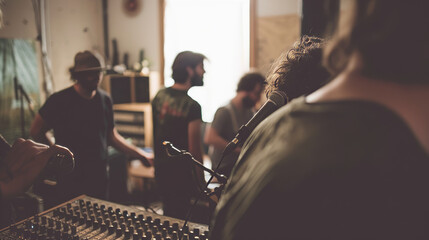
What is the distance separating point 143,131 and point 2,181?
4.27 m

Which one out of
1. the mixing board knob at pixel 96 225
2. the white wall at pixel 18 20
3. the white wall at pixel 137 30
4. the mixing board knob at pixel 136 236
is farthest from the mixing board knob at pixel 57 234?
the white wall at pixel 137 30

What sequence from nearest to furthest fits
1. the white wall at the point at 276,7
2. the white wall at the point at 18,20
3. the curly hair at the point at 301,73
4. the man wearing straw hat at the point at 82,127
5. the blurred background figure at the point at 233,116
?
the curly hair at the point at 301,73 → the man wearing straw hat at the point at 82,127 → the blurred background figure at the point at 233,116 → the white wall at the point at 18,20 → the white wall at the point at 276,7

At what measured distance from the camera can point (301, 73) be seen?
1.19m

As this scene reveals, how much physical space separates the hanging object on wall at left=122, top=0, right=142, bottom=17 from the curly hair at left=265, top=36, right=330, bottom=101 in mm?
5223

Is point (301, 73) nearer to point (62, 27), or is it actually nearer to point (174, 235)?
point (174, 235)

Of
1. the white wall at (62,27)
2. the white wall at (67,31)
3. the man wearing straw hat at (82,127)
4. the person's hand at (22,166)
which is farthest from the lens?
the white wall at (67,31)

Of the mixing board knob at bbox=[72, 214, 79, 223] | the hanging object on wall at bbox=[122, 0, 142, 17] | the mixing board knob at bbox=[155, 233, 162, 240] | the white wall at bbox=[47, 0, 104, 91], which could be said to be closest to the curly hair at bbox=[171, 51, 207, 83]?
the mixing board knob at bbox=[72, 214, 79, 223]

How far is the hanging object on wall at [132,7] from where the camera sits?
590 cm

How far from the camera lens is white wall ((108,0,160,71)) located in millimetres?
5824

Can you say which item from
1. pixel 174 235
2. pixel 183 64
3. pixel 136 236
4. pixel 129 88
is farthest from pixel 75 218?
pixel 129 88

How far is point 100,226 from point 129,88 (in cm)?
435

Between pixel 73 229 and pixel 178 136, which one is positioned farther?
pixel 178 136

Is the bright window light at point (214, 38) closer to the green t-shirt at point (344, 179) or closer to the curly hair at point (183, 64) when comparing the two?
the curly hair at point (183, 64)

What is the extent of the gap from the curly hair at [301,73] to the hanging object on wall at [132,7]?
17.1 ft
